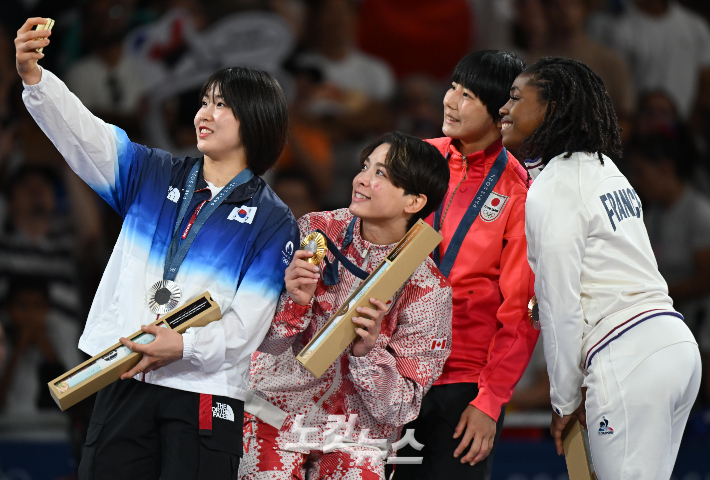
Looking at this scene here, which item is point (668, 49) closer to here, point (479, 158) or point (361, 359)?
point (479, 158)

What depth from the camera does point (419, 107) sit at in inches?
258

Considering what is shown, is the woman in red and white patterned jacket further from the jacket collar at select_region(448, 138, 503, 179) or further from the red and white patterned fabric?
the jacket collar at select_region(448, 138, 503, 179)

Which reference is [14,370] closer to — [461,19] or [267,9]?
[267,9]

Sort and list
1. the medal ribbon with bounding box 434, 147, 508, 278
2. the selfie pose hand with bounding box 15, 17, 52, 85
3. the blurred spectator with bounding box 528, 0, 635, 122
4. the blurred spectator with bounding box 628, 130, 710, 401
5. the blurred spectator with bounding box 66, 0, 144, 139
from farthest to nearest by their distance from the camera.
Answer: the blurred spectator with bounding box 528, 0, 635, 122
the blurred spectator with bounding box 628, 130, 710, 401
the blurred spectator with bounding box 66, 0, 144, 139
the medal ribbon with bounding box 434, 147, 508, 278
the selfie pose hand with bounding box 15, 17, 52, 85

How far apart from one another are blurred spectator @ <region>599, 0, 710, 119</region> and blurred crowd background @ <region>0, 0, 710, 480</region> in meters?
0.01

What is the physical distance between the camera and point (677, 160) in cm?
664

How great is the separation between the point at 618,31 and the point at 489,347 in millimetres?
5029

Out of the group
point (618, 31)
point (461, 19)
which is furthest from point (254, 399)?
point (618, 31)

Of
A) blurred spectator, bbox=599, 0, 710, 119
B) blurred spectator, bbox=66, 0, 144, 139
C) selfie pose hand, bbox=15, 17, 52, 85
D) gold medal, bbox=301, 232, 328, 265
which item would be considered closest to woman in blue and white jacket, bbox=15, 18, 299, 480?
selfie pose hand, bbox=15, 17, 52, 85

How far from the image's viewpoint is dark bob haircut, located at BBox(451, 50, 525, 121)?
283 cm

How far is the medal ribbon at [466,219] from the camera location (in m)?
2.74

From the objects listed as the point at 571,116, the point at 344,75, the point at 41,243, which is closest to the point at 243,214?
the point at 571,116

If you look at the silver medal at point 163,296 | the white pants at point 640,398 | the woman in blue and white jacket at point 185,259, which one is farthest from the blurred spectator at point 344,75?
the white pants at point 640,398

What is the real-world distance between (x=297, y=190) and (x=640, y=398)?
413 centimetres
